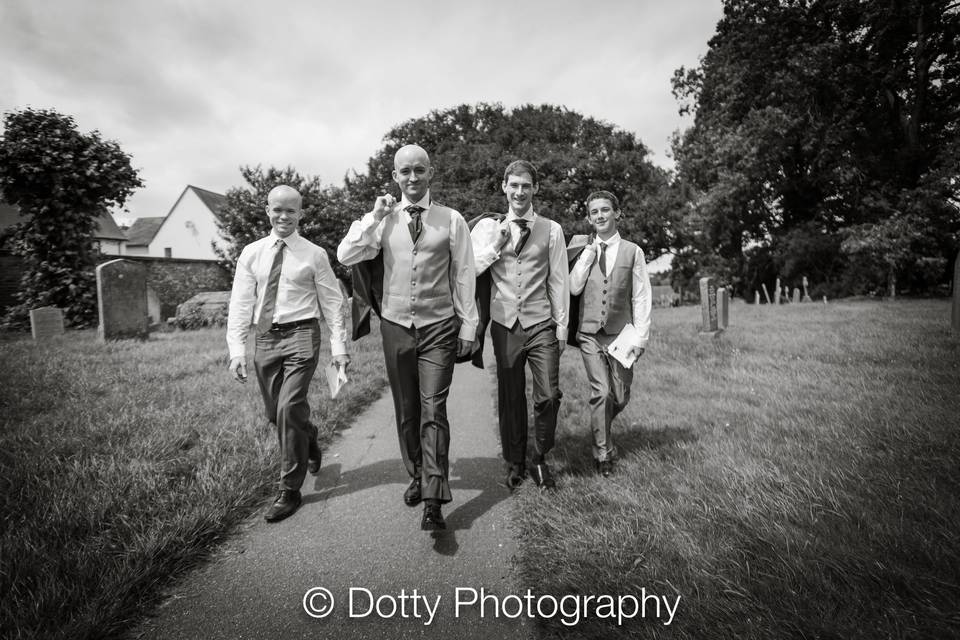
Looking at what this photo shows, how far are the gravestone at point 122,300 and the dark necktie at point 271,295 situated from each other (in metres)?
9.20

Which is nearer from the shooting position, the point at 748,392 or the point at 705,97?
the point at 748,392

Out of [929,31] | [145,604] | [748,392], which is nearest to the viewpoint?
[145,604]

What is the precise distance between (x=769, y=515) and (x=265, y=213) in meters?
20.9

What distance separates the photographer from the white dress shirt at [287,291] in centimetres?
323

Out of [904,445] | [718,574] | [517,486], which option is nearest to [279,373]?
[517,486]

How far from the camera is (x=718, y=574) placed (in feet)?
6.73

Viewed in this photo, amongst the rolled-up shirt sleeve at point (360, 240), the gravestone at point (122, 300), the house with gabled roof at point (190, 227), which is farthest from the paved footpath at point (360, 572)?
the house with gabled roof at point (190, 227)

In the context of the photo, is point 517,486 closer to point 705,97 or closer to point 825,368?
point 825,368

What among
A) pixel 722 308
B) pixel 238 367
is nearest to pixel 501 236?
pixel 238 367

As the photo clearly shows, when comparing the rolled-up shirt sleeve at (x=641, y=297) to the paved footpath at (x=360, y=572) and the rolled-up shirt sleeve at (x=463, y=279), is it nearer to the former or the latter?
the rolled-up shirt sleeve at (x=463, y=279)

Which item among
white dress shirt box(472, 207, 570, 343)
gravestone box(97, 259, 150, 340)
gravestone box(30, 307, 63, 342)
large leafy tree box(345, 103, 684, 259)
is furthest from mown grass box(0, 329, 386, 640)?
large leafy tree box(345, 103, 684, 259)

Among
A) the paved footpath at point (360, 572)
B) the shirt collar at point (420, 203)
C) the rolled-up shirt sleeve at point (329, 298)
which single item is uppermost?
the shirt collar at point (420, 203)

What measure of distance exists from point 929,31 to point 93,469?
3117 centimetres

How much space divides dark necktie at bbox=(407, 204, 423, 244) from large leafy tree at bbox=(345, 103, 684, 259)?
24.5 meters
